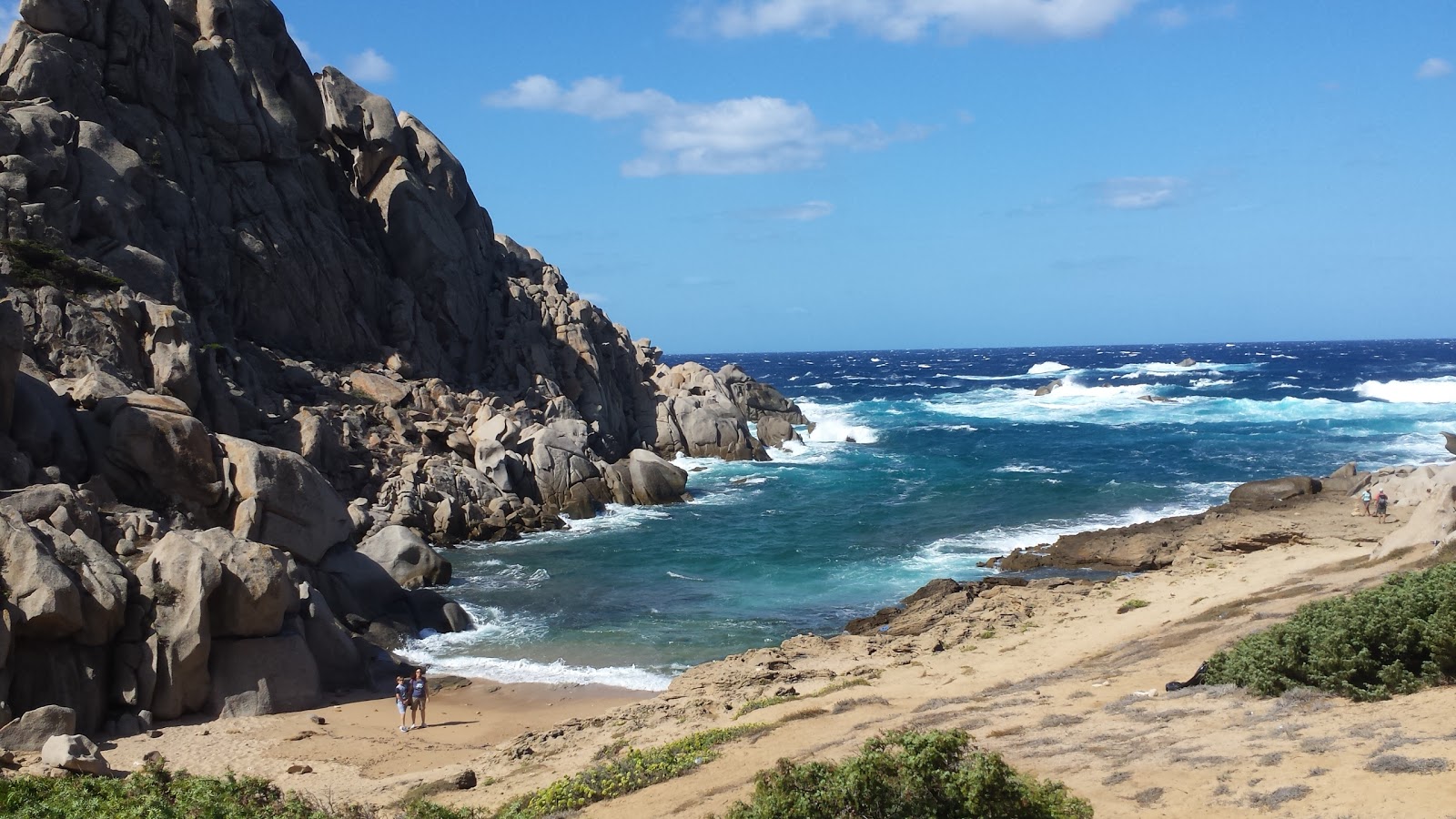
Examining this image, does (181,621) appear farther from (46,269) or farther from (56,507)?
(46,269)

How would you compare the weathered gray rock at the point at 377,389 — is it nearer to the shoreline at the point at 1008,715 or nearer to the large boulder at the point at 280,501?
the large boulder at the point at 280,501

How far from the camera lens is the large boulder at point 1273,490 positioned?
45.0 meters

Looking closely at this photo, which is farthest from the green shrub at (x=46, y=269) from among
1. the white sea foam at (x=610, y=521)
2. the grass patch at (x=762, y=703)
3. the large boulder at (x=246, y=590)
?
the grass patch at (x=762, y=703)

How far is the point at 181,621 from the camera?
2244cm

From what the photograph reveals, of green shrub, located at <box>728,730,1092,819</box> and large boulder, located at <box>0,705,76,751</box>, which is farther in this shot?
large boulder, located at <box>0,705,76,751</box>

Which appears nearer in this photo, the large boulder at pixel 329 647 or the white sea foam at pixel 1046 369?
the large boulder at pixel 329 647

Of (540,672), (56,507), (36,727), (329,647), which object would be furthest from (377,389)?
(36,727)

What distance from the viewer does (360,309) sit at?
56438 millimetres

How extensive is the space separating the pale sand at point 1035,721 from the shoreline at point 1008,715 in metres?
0.06

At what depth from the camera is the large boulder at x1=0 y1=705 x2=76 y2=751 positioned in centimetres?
1833

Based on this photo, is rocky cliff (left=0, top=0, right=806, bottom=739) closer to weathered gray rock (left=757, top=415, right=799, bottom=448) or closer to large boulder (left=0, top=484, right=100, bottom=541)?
large boulder (left=0, top=484, right=100, bottom=541)

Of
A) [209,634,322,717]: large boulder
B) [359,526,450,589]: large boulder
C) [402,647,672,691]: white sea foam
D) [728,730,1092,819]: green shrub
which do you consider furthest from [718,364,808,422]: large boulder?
[728,730,1092,819]: green shrub

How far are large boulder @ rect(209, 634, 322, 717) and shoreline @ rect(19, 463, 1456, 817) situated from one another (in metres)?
0.53

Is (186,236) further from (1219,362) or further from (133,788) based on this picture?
(1219,362)
